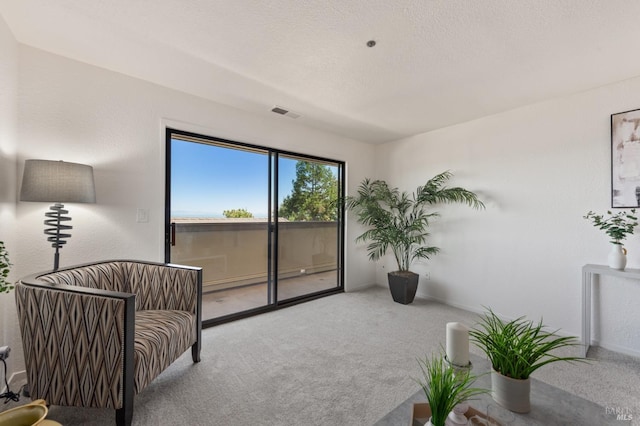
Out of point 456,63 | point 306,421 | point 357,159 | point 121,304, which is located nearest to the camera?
point 121,304

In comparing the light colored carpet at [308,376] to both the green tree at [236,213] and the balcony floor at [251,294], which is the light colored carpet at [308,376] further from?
the green tree at [236,213]

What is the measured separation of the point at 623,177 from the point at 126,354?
397 cm

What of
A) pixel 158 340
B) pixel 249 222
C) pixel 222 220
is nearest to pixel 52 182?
pixel 158 340

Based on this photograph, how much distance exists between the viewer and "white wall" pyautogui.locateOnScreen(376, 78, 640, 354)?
2.45m

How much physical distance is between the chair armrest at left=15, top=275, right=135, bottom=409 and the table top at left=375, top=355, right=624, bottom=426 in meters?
1.31

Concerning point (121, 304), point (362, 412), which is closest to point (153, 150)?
point (121, 304)

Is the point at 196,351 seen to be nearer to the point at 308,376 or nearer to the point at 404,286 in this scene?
the point at 308,376

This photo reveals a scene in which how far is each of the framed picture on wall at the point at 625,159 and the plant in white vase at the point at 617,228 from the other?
3.9 inches

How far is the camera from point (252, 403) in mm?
1663

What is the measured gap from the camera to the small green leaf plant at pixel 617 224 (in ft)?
7.39

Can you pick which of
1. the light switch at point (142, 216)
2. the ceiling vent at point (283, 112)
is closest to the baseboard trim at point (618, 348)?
the ceiling vent at point (283, 112)

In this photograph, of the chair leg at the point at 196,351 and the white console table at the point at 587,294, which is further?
the white console table at the point at 587,294

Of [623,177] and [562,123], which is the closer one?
[623,177]

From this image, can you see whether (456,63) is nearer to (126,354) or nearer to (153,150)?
(153,150)
